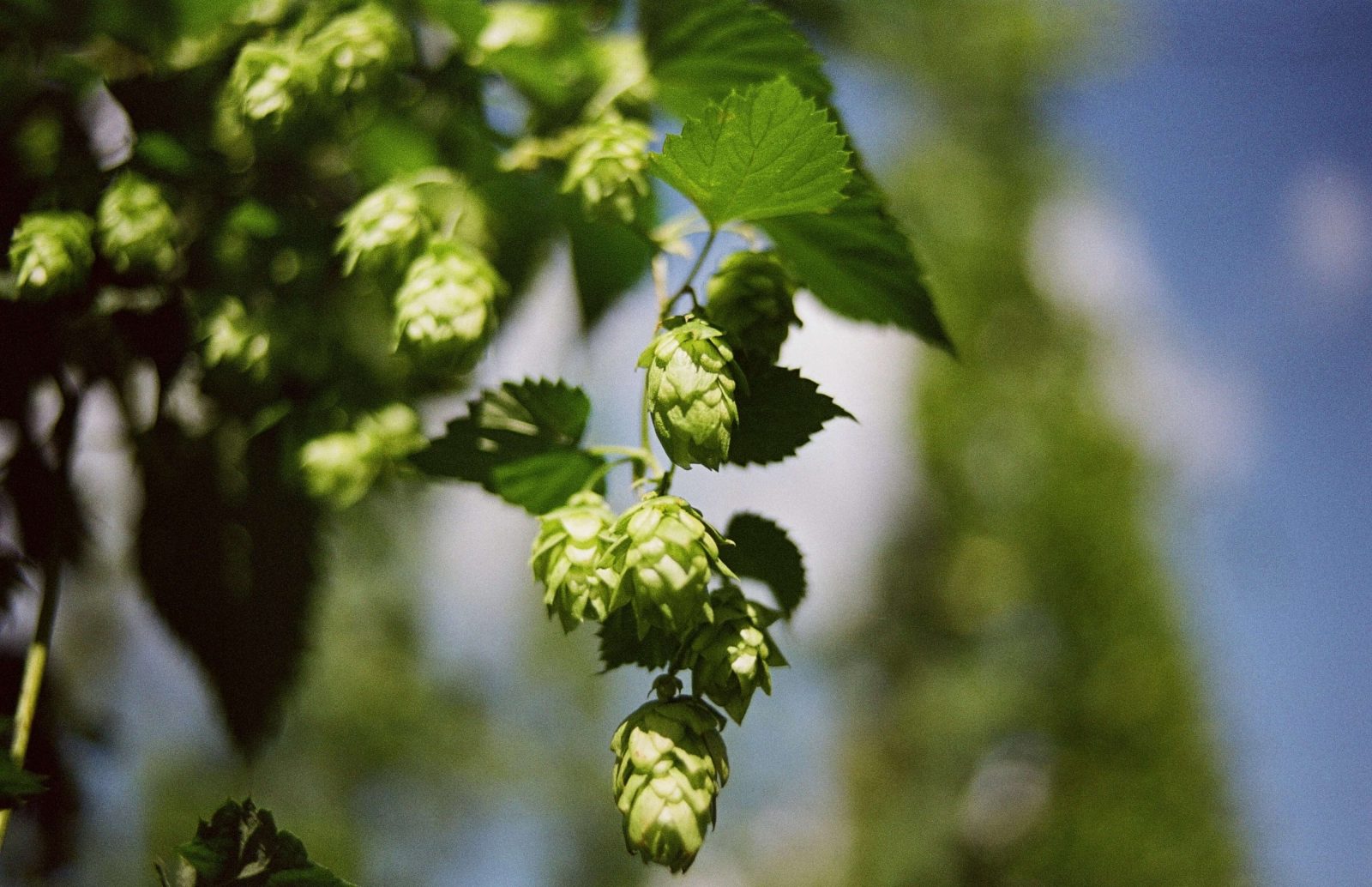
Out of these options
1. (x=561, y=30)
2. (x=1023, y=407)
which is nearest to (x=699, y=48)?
(x=561, y=30)

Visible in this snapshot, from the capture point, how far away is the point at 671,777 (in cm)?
26

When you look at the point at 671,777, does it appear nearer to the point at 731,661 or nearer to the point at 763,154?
the point at 731,661

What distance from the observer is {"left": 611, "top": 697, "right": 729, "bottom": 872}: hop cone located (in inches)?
10.1

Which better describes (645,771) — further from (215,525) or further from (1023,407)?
(1023,407)

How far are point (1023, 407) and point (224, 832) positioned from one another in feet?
22.9

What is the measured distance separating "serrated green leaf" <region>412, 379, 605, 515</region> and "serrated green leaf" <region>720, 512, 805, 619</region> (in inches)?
2.6

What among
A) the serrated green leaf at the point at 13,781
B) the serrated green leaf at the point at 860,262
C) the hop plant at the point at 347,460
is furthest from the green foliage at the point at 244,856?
the serrated green leaf at the point at 860,262

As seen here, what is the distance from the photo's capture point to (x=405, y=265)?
0.38 m

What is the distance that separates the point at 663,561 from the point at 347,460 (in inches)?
10.6

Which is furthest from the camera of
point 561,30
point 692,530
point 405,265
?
point 561,30

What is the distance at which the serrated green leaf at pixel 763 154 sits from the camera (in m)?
0.27

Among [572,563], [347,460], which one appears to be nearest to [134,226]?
[347,460]

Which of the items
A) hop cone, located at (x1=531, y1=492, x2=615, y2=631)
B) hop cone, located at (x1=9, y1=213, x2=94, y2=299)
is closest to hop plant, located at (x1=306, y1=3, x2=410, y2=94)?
hop cone, located at (x1=9, y1=213, x2=94, y2=299)

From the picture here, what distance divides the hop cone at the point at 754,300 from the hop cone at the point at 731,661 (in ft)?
0.32
